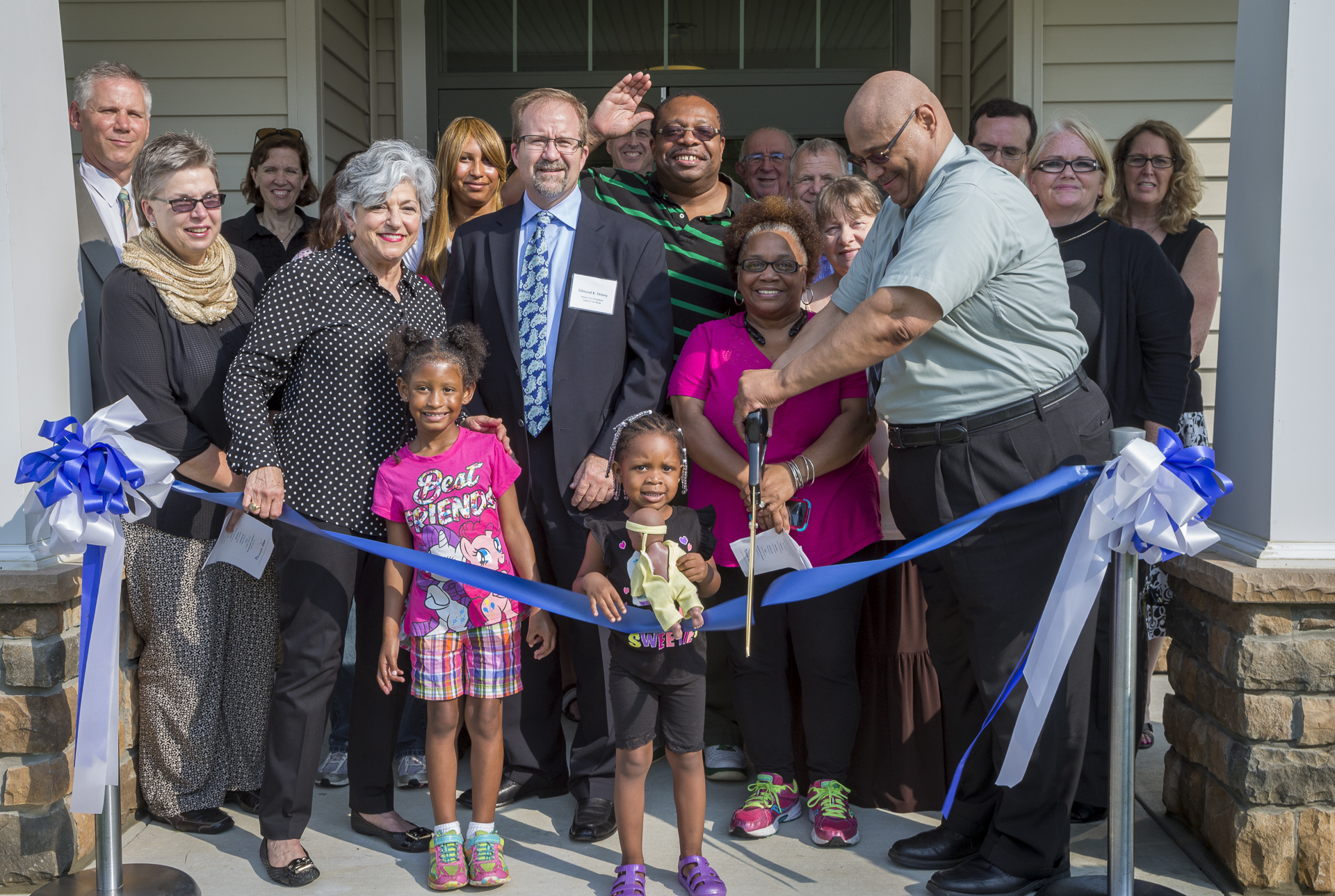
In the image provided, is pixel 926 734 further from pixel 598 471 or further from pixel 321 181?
pixel 321 181

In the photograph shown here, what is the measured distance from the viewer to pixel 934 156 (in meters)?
2.65

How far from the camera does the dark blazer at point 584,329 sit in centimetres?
324

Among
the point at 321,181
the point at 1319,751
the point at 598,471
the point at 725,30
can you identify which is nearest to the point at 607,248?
the point at 598,471

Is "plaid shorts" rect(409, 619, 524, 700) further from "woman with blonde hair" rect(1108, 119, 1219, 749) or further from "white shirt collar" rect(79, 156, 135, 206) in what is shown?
"woman with blonde hair" rect(1108, 119, 1219, 749)

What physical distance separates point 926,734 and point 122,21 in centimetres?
536

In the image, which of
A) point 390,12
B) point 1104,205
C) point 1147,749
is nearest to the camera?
point 1104,205

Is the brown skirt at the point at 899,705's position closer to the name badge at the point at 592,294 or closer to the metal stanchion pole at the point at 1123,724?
the metal stanchion pole at the point at 1123,724

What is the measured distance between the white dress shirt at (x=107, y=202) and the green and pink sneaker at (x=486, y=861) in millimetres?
2130

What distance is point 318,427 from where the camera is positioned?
2965 mm

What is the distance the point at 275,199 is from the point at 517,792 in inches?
107

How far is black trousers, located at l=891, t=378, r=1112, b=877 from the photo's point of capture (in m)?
2.66

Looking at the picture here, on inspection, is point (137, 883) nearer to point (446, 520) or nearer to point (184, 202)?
point (446, 520)

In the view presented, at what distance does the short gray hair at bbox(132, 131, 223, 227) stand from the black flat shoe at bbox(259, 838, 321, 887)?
1855 millimetres

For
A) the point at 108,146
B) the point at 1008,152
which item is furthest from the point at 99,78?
the point at 1008,152
